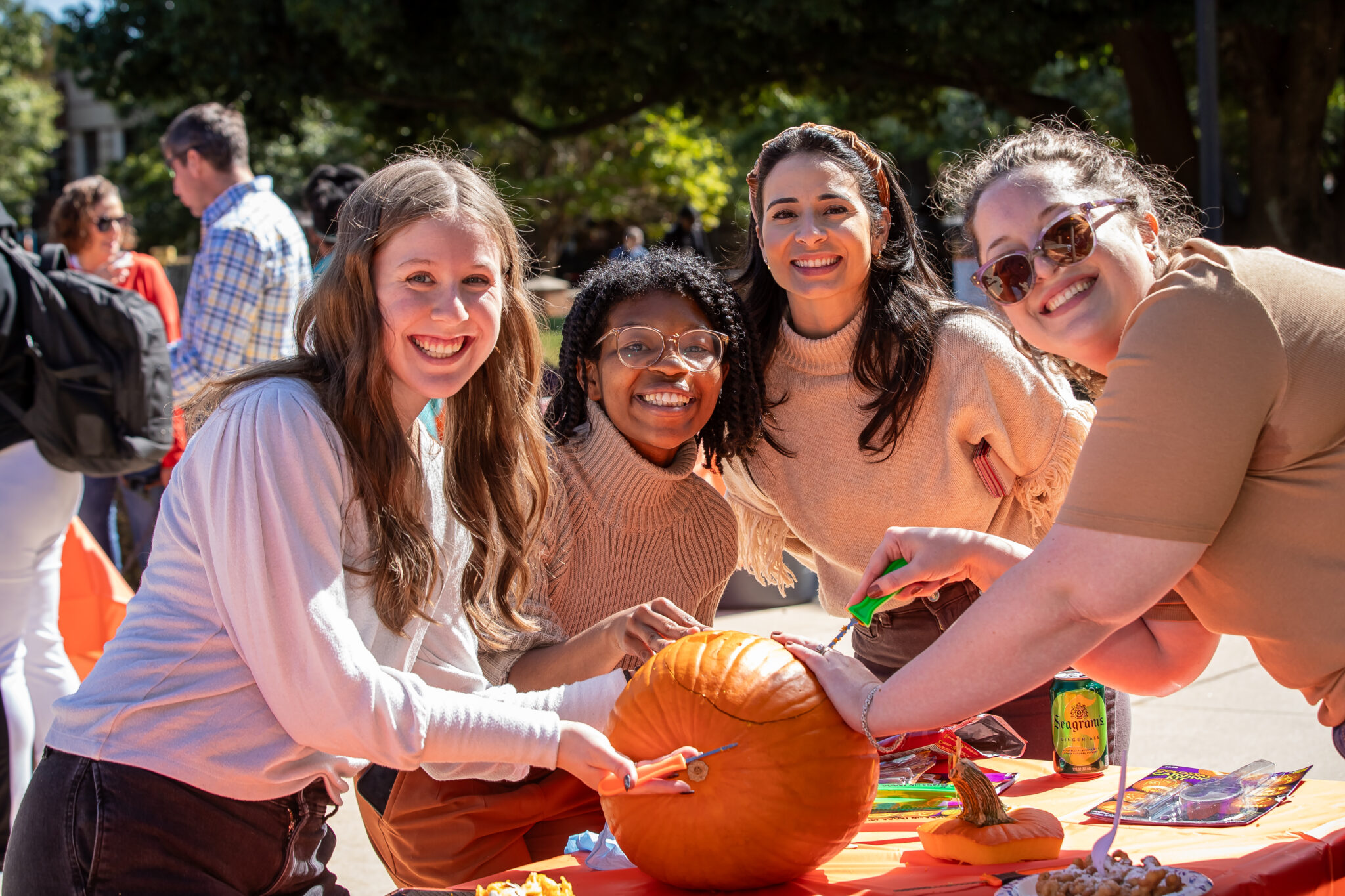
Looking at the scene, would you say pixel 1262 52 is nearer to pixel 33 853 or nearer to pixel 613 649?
pixel 613 649

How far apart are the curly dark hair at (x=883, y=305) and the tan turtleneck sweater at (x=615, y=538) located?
14.9 inches

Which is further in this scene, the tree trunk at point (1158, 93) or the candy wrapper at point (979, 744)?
the tree trunk at point (1158, 93)

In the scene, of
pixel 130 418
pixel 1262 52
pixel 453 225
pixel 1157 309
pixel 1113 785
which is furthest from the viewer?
pixel 1262 52

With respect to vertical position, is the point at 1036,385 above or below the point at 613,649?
above

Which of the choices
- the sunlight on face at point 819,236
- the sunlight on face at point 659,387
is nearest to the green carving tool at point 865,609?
the sunlight on face at point 659,387

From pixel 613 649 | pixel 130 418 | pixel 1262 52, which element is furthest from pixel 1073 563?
pixel 1262 52

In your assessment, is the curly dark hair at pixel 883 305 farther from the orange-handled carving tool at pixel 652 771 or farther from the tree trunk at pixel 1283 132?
the tree trunk at pixel 1283 132

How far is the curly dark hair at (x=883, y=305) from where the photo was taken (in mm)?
2949

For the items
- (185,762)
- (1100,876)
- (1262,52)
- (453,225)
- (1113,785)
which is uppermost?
(1262,52)

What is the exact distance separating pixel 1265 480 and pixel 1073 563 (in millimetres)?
308

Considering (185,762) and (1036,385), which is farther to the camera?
(1036,385)

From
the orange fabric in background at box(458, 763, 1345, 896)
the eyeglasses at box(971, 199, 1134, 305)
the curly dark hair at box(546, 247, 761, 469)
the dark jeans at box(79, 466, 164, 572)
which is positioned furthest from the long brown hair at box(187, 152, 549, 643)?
the dark jeans at box(79, 466, 164, 572)

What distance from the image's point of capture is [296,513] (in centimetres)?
185

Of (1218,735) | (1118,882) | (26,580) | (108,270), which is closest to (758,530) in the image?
(1118,882)
